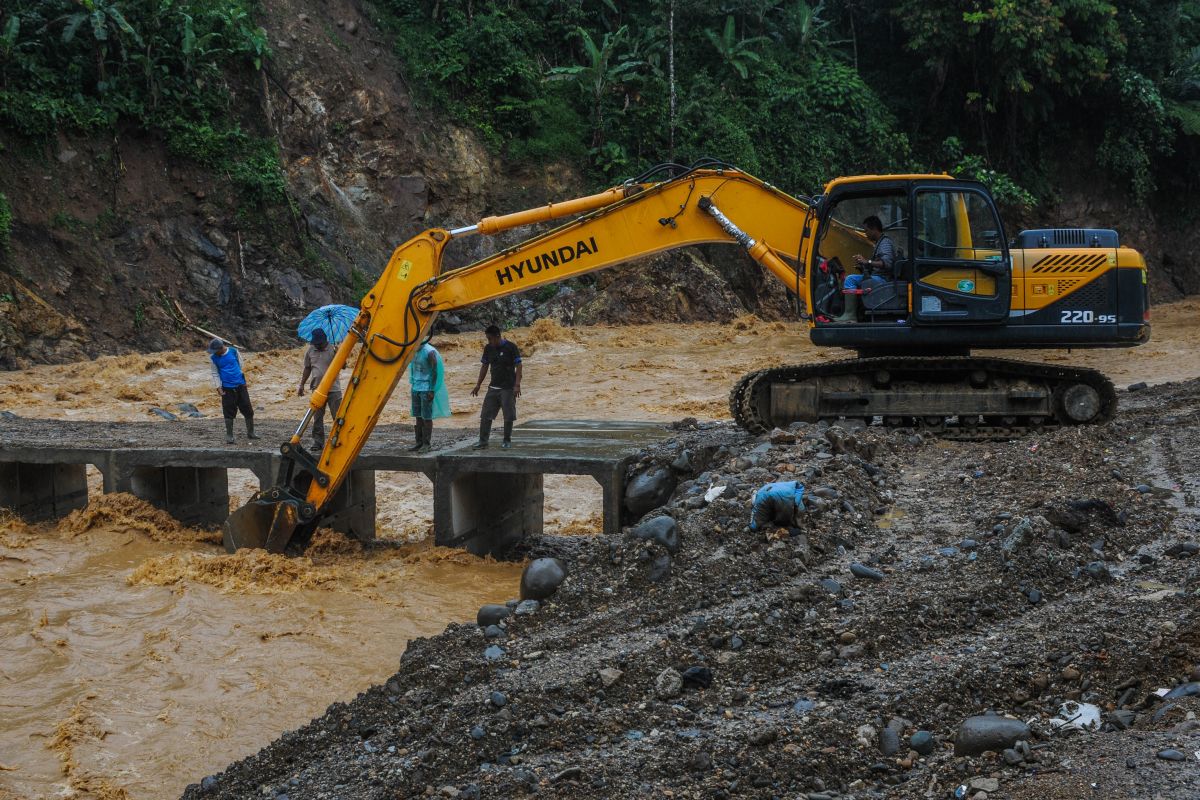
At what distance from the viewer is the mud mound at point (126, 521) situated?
41.4 feet

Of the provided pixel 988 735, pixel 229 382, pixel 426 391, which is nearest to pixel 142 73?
pixel 229 382

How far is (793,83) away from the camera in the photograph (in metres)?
30.9

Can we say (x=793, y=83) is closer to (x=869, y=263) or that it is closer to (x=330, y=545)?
(x=869, y=263)

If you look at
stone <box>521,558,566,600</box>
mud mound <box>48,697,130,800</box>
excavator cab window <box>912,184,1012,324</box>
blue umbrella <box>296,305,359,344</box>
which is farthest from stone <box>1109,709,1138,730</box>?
blue umbrella <box>296,305,359,344</box>

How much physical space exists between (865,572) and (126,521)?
347 inches

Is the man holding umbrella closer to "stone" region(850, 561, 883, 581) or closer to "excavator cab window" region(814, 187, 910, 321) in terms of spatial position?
"excavator cab window" region(814, 187, 910, 321)

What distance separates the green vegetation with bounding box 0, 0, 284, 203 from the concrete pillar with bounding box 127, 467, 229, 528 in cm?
1132

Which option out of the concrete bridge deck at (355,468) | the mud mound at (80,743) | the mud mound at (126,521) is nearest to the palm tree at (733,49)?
the concrete bridge deck at (355,468)

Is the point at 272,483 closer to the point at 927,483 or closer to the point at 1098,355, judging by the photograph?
the point at 927,483

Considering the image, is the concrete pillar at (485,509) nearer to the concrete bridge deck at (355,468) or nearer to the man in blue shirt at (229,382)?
the concrete bridge deck at (355,468)

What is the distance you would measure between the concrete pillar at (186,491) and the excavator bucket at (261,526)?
86.0 inches

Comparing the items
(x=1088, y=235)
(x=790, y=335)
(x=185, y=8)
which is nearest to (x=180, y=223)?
(x=185, y=8)

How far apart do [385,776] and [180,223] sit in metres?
19.7

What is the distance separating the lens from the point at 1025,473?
918 centimetres
